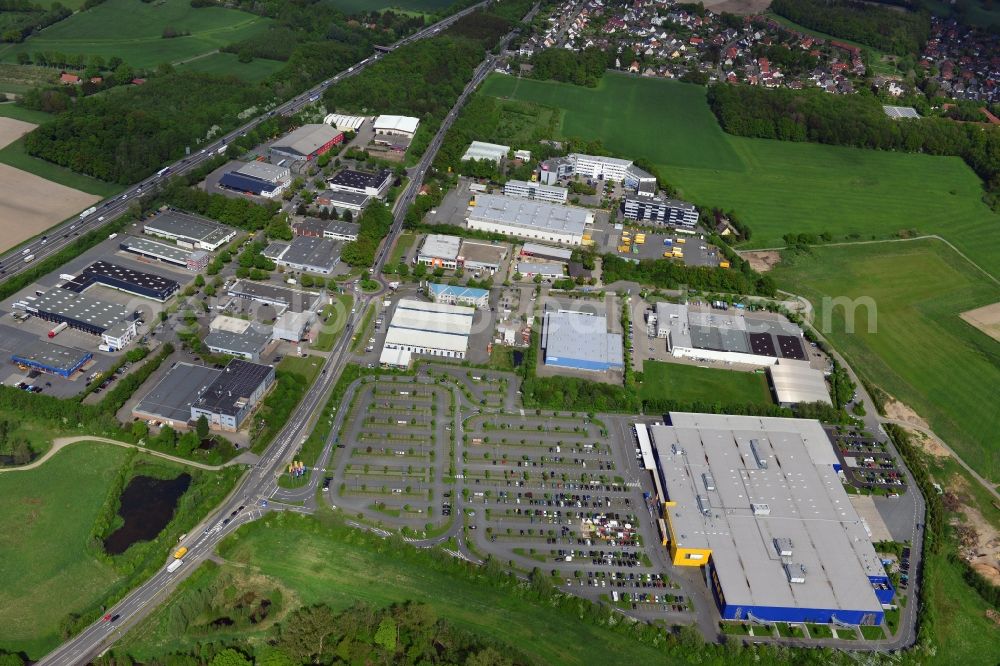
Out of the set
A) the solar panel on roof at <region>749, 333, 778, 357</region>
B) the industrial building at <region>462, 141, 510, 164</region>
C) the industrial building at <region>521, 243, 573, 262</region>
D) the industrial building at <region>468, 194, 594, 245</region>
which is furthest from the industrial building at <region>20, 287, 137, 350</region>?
the solar panel on roof at <region>749, 333, 778, 357</region>

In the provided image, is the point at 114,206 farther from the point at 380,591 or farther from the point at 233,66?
the point at 380,591

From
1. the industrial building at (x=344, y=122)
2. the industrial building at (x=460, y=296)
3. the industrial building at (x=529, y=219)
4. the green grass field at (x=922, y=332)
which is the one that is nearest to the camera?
the green grass field at (x=922, y=332)

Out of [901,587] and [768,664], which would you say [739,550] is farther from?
[901,587]

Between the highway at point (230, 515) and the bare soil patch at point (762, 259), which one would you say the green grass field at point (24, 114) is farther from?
the bare soil patch at point (762, 259)

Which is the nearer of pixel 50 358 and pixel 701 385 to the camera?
pixel 50 358

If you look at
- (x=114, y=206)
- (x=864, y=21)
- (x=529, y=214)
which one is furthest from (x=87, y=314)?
(x=864, y=21)

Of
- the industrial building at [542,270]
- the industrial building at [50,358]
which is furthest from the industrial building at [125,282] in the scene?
the industrial building at [542,270]

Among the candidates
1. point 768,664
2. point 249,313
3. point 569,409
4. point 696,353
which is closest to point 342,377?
point 249,313
